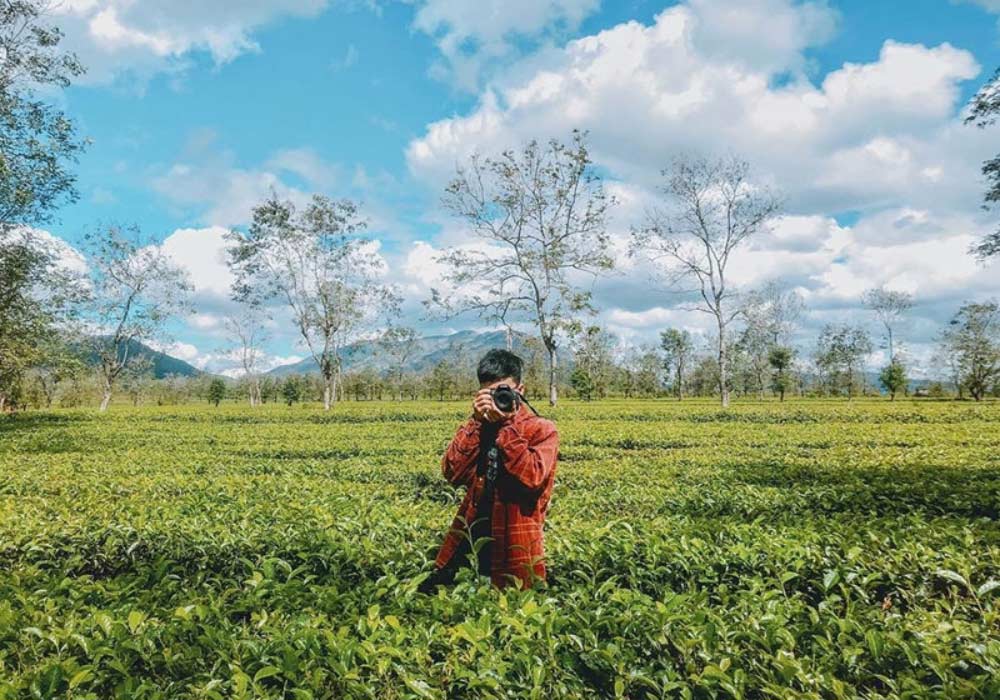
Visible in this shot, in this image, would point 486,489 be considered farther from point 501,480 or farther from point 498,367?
point 498,367

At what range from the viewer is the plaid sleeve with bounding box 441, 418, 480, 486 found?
134 inches

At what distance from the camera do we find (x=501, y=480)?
10.9 ft

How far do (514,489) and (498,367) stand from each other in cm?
75

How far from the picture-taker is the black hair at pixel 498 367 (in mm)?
3445

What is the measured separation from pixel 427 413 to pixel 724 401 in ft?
59.6

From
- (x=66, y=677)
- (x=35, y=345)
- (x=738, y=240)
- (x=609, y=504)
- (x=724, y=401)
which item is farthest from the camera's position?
(x=738, y=240)

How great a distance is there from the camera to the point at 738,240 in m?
36.7

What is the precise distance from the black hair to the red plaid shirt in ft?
0.78

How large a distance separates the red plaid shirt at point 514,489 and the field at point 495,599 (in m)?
0.24

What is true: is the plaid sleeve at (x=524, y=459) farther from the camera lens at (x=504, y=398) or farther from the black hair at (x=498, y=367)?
the black hair at (x=498, y=367)

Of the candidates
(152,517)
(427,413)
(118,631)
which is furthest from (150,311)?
(118,631)

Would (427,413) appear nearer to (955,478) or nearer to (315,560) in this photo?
(955,478)

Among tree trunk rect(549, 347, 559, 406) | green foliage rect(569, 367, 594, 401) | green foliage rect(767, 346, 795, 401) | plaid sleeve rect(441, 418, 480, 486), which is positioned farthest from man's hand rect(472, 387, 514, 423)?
green foliage rect(767, 346, 795, 401)

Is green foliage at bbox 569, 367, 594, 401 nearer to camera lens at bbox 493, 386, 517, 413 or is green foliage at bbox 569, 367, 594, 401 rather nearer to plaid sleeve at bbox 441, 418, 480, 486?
plaid sleeve at bbox 441, 418, 480, 486
